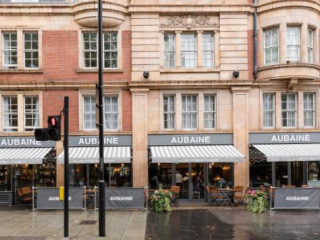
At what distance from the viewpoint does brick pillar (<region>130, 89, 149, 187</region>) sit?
18.3 m

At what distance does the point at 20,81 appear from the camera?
18.4 meters

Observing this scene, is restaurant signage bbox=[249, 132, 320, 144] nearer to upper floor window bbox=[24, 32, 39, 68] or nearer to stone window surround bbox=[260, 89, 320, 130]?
stone window surround bbox=[260, 89, 320, 130]

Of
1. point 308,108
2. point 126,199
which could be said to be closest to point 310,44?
point 308,108

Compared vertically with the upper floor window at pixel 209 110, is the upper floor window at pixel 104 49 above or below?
above

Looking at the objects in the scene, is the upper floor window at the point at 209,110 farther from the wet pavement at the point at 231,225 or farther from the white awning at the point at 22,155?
the white awning at the point at 22,155

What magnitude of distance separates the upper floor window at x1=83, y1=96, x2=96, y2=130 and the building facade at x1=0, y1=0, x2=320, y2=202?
50 mm

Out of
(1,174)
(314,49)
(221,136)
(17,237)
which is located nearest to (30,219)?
(17,237)

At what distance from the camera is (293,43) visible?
60.6 ft

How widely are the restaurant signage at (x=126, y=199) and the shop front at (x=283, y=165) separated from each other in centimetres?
623

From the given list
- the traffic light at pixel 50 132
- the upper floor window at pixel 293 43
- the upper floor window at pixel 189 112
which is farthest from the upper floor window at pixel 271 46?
the traffic light at pixel 50 132

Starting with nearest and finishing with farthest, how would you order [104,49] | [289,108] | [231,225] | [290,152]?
[231,225] < [290,152] < [104,49] < [289,108]

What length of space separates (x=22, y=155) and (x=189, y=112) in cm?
820

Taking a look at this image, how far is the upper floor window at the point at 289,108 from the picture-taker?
19047 millimetres

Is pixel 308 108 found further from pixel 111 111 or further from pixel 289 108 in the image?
pixel 111 111
